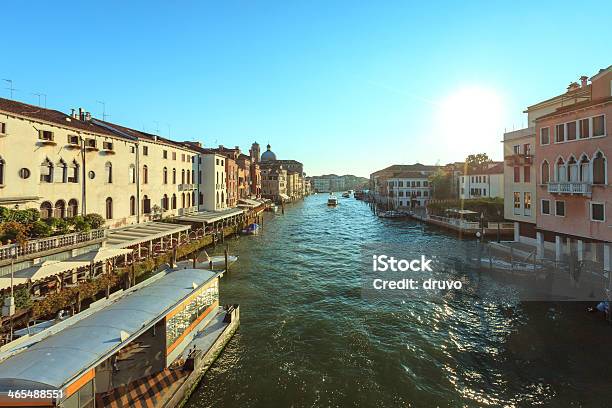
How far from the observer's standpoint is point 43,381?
7480mm

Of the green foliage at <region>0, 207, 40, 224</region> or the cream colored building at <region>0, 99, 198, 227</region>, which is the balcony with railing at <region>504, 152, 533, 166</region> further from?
the green foliage at <region>0, 207, 40, 224</region>

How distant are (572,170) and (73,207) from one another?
1368 inches

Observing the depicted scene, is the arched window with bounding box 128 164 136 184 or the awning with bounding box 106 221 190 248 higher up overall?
the arched window with bounding box 128 164 136 184

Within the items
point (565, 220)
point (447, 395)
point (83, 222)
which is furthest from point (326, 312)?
point (565, 220)

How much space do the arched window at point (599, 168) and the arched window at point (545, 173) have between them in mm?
4149

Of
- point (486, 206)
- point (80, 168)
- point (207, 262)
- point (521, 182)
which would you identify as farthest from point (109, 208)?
point (486, 206)

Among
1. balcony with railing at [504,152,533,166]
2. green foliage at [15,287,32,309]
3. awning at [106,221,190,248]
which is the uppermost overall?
balcony with railing at [504,152,533,166]

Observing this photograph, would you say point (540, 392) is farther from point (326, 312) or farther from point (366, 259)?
point (366, 259)

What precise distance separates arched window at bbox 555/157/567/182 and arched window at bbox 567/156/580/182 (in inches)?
9.2

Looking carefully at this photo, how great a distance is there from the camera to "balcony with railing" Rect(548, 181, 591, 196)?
2112 cm

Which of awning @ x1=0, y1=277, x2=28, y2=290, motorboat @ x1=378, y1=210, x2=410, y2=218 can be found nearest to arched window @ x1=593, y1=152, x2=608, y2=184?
awning @ x1=0, y1=277, x2=28, y2=290

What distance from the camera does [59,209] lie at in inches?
922

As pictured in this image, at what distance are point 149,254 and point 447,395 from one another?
23.1 m

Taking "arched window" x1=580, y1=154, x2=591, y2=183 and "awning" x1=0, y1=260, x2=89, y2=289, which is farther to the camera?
"arched window" x1=580, y1=154, x2=591, y2=183
